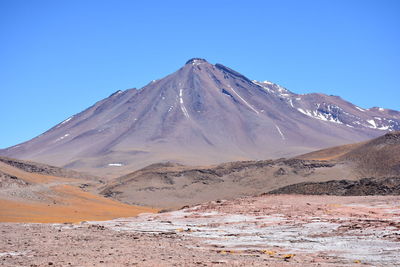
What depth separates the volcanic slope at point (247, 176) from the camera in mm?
51938

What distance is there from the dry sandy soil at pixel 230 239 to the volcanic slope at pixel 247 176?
27.5 meters

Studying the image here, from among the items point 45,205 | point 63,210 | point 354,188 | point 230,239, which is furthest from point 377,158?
point 230,239

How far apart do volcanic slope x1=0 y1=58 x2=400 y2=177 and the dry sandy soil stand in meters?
80.5

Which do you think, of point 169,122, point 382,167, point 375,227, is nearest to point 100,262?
point 375,227

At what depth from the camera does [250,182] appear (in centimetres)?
5675

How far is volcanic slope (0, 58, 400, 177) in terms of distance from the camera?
12469 centimetres

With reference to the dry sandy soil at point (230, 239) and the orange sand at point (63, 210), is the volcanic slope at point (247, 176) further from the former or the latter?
the dry sandy soil at point (230, 239)

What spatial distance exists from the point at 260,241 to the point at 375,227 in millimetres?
3491

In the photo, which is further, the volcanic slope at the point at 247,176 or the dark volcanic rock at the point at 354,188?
the volcanic slope at the point at 247,176

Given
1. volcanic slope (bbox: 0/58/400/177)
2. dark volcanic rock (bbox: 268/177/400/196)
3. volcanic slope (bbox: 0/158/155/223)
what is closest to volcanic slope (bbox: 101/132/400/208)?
volcanic slope (bbox: 0/158/155/223)

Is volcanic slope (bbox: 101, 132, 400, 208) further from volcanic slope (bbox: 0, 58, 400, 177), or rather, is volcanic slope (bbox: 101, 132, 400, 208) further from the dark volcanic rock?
volcanic slope (bbox: 0, 58, 400, 177)

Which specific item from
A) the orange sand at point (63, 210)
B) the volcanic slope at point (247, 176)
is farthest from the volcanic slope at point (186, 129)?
the orange sand at point (63, 210)

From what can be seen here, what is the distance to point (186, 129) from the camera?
468 feet

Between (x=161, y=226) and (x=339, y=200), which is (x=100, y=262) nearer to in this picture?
(x=161, y=226)
